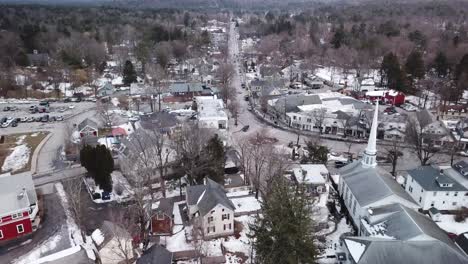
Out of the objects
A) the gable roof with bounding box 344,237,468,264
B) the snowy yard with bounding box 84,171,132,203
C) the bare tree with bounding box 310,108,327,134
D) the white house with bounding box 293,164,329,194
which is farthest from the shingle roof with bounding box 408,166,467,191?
the snowy yard with bounding box 84,171,132,203

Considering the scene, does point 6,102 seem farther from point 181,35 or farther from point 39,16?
point 39,16

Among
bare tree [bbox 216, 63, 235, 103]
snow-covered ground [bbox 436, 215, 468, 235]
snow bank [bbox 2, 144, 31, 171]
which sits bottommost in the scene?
snow-covered ground [bbox 436, 215, 468, 235]

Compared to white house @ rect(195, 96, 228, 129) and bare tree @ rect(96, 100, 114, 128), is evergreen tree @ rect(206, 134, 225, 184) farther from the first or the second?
bare tree @ rect(96, 100, 114, 128)

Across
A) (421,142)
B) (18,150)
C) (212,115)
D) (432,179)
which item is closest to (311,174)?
(432,179)

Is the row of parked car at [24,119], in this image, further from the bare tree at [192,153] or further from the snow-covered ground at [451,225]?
the snow-covered ground at [451,225]

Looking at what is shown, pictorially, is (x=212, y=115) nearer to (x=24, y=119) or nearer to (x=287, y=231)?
(x=24, y=119)
